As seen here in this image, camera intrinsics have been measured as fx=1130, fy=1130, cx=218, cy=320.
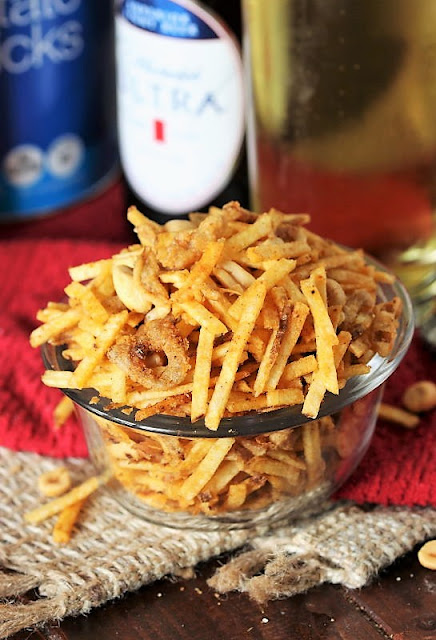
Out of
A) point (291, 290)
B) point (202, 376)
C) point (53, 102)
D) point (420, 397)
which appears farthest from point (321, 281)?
point (53, 102)

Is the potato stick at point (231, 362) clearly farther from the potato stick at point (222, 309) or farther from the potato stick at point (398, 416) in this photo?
the potato stick at point (398, 416)

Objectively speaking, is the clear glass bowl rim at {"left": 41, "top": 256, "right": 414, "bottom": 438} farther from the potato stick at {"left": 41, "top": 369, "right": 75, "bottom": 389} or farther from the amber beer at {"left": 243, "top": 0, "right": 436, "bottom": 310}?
the amber beer at {"left": 243, "top": 0, "right": 436, "bottom": 310}

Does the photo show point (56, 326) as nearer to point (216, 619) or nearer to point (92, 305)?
point (92, 305)

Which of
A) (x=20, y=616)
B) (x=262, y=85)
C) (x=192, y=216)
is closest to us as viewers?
(x=20, y=616)

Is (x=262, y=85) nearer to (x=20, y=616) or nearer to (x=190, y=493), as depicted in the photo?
(x=190, y=493)

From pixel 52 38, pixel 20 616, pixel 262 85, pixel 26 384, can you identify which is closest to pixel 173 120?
pixel 262 85
